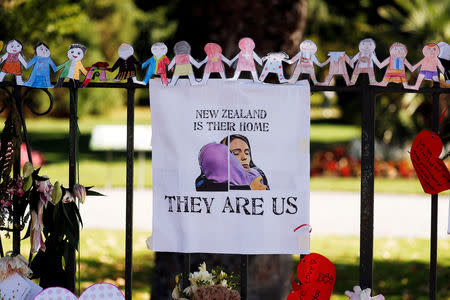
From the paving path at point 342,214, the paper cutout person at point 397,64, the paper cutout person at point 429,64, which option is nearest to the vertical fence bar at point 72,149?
the paper cutout person at point 397,64

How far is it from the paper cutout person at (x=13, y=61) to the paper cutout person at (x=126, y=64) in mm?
385

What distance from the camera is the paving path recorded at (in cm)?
756

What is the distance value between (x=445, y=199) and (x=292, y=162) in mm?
7517

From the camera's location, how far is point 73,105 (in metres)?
2.60

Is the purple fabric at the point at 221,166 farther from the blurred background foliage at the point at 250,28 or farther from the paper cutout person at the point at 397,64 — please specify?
the paper cutout person at the point at 397,64

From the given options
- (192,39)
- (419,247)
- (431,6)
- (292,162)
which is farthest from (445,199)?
(292,162)

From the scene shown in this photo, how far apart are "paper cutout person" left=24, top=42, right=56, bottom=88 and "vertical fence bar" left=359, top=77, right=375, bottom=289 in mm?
1258

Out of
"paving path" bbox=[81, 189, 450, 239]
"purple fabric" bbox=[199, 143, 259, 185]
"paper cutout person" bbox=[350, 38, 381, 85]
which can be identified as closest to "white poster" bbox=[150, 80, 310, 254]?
"purple fabric" bbox=[199, 143, 259, 185]

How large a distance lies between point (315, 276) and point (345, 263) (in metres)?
3.91

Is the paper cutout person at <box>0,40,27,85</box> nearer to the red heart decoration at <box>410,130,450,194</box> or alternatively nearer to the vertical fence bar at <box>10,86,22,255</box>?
the vertical fence bar at <box>10,86,22,255</box>

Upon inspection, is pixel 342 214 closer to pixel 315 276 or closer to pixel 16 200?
pixel 315 276

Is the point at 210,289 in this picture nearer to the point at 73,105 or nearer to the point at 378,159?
the point at 73,105

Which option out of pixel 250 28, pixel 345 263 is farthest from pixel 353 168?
pixel 250 28

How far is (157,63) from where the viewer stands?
248cm
